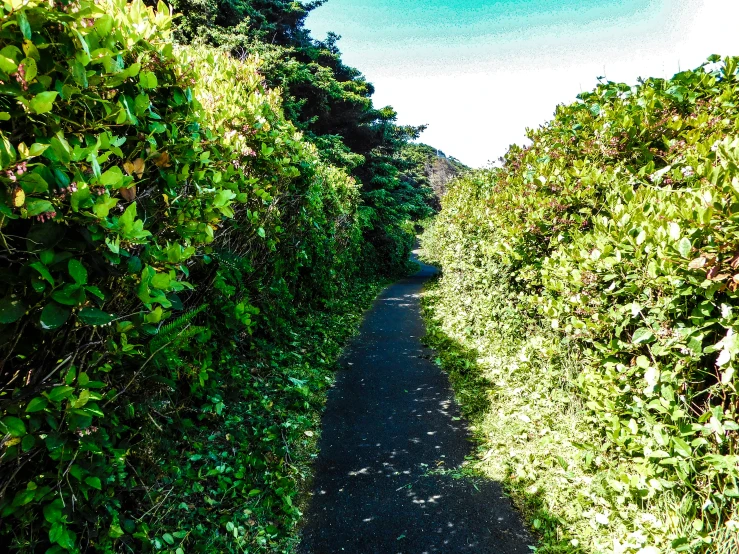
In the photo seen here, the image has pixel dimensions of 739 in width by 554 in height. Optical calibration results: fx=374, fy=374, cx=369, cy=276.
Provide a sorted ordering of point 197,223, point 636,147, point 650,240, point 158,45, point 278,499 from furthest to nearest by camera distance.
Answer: point 636,147
point 278,499
point 650,240
point 197,223
point 158,45

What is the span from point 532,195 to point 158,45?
16.9 ft

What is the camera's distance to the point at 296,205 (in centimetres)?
726

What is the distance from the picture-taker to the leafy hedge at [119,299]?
1.59 m

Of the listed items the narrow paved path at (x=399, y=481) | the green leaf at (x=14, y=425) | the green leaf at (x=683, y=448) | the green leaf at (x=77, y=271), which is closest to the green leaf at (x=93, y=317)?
the green leaf at (x=77, y=271)

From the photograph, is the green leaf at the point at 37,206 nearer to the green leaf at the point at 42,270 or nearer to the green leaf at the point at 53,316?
the green leaf at the point at 42,270

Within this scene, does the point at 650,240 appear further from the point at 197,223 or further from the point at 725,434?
the point at 197,223

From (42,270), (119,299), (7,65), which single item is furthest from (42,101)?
(119,299)

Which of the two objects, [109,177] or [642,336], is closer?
[109,177]

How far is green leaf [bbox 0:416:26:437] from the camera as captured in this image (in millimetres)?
1557

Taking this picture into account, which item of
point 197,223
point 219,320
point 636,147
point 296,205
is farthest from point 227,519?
point 636,147

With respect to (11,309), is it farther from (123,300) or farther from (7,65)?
(7,65)

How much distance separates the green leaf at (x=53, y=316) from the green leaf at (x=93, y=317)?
2.3 inches

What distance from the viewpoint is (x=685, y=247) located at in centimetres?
260

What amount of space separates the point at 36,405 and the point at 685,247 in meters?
3.85
